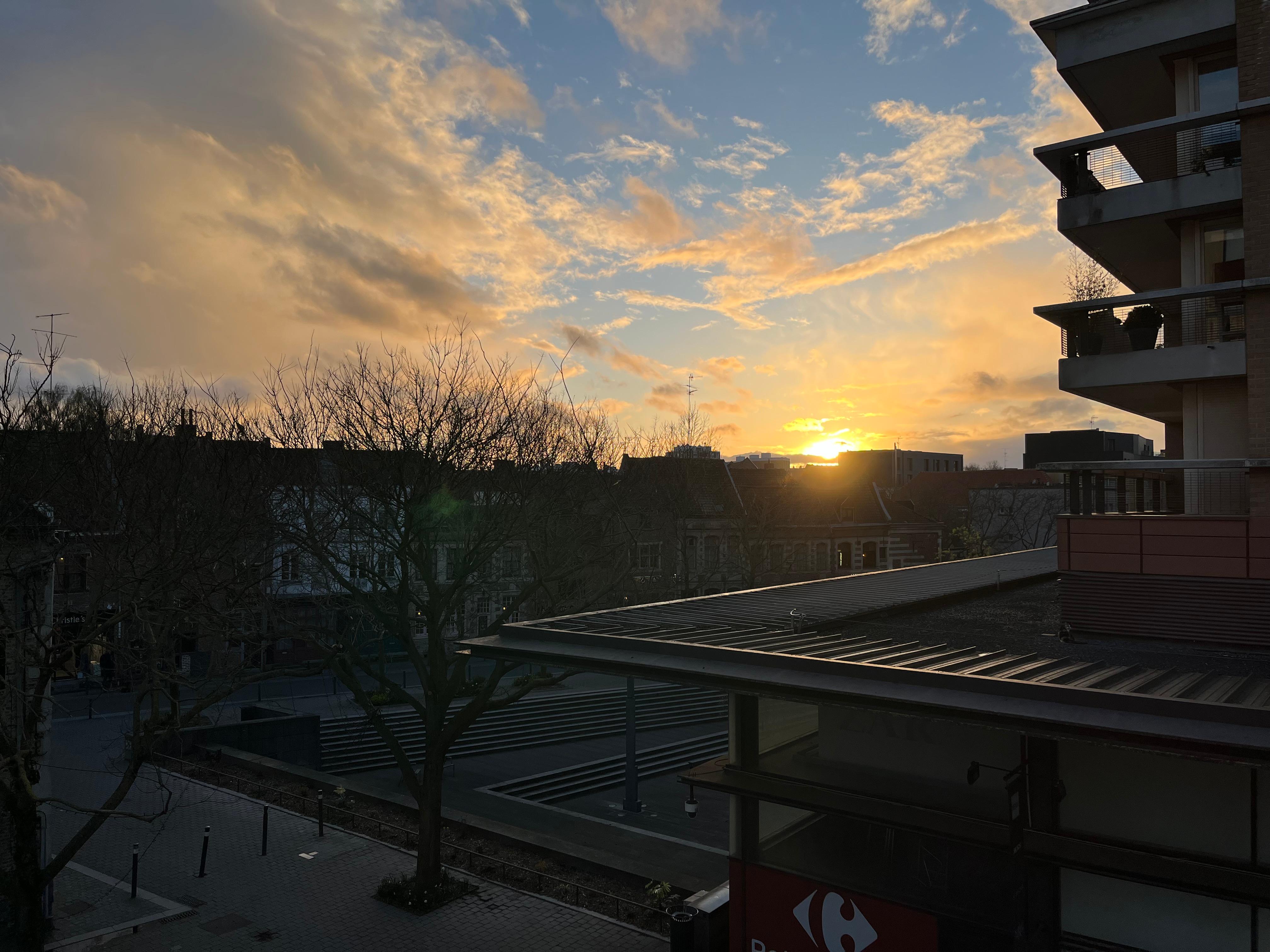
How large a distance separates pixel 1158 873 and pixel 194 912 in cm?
1677

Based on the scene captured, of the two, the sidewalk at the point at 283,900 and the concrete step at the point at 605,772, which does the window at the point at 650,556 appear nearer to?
the concrete step at the point at 605,772

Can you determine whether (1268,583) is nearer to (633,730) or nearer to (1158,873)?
(1158,873)

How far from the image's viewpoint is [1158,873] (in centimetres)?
793

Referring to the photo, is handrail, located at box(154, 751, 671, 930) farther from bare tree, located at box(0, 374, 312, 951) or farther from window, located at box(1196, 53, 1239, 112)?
window, located at box(1196, 53, 1239, 112)

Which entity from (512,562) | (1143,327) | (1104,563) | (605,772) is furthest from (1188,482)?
(605,772)

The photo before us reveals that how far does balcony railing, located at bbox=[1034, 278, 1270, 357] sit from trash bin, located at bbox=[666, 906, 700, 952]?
423 inches

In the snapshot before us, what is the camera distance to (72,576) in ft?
121

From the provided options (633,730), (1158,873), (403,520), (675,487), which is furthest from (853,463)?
(1158,873)

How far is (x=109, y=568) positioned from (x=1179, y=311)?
19160 millimetres

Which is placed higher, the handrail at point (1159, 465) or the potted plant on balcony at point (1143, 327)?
the potted plant on balcony at point (1143, 327)

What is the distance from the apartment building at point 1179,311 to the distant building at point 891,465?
162 feet

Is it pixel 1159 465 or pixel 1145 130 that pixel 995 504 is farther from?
pixel 1159 465

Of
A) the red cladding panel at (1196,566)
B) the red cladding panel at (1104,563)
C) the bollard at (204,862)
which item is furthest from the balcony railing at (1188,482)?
the bollard at (204,862)

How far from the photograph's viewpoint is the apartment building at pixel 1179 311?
10305 millimetres
